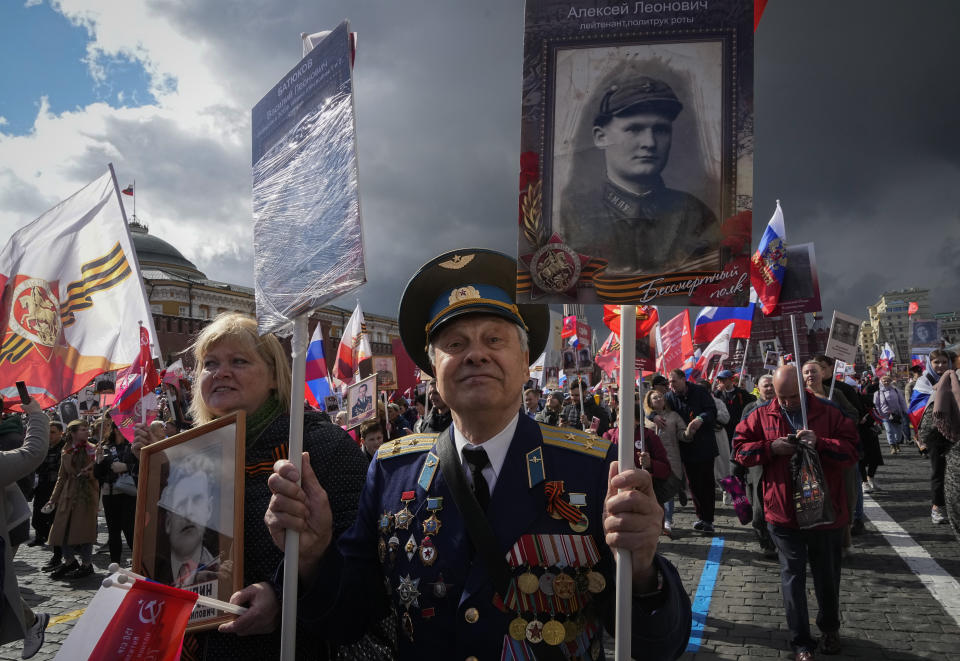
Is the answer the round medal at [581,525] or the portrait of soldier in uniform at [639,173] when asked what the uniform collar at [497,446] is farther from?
the portrait of soldier in uniform at [639,173]

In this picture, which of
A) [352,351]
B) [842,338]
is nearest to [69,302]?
[842,338]

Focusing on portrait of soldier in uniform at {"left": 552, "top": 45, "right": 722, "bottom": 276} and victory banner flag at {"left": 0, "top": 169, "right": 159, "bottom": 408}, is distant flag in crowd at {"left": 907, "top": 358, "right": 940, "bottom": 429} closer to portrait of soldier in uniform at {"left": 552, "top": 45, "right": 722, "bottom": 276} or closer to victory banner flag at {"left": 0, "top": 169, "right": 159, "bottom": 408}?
portrait of soldier in uniform at {"left": 552, "top": 45, "right": 722, "bottom": 276}

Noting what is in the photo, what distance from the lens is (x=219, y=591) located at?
2.04 meters

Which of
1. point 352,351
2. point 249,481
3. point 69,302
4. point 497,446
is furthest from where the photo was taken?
point 352,351

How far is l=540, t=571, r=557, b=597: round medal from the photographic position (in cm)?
181

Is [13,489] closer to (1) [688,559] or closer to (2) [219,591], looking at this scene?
(2) [219,591]

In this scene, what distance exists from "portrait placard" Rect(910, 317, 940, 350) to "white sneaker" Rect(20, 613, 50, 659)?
2706cm

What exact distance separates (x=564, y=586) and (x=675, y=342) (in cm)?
1156

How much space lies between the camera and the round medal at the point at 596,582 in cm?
182

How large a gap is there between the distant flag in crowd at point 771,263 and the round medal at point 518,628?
559 centimetres

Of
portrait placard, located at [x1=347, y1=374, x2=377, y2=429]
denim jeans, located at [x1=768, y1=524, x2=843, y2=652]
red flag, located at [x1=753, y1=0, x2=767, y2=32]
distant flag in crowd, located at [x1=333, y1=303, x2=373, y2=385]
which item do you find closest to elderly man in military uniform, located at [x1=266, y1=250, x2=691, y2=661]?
red flag, located at [x1=753, y1=0, x2=767, y2=32]

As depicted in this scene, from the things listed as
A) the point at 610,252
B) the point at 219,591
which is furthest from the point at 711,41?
the point at 219,591

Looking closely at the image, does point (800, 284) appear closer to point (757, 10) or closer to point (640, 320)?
point (640, 320)

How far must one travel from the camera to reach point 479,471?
6.70 feet
